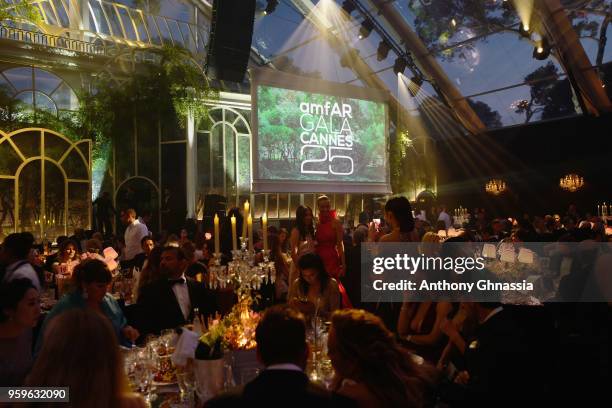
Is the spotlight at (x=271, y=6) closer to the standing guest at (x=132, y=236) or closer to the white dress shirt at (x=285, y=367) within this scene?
the standing guest at (x=132, y=236)

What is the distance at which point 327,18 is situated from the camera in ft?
53.7

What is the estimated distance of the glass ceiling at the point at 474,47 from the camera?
12020mm

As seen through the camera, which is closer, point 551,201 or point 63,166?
point 63,166

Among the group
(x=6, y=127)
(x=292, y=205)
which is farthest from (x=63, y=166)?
(x=292, y=205)

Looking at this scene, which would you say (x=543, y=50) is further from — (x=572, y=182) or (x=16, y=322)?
(x=16, y=322)

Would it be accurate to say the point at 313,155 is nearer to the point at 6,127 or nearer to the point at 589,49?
the point at 6,127

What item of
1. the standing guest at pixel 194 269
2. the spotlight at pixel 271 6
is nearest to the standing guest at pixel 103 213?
the standing guest at pixel 194 269

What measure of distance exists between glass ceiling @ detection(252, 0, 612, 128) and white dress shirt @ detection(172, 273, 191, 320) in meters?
10.8

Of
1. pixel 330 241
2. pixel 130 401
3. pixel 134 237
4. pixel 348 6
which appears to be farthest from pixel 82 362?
pixel 348 6

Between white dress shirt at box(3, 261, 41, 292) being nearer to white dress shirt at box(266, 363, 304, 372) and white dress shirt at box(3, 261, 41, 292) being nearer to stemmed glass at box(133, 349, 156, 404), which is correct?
stemmed glass at box(133, 349, 156, 404)

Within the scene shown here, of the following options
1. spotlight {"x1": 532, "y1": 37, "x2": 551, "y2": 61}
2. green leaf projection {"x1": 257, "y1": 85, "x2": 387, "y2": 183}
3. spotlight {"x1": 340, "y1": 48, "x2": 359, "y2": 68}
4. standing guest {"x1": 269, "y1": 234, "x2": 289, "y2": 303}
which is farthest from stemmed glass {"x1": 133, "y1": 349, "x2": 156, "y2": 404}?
spotlight {"x1": 340, "y1": 48, "x2": 359, "y2": 68}

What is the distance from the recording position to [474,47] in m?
14.5

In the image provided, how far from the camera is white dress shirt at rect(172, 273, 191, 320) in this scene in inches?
139

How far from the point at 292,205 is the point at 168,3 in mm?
6481
